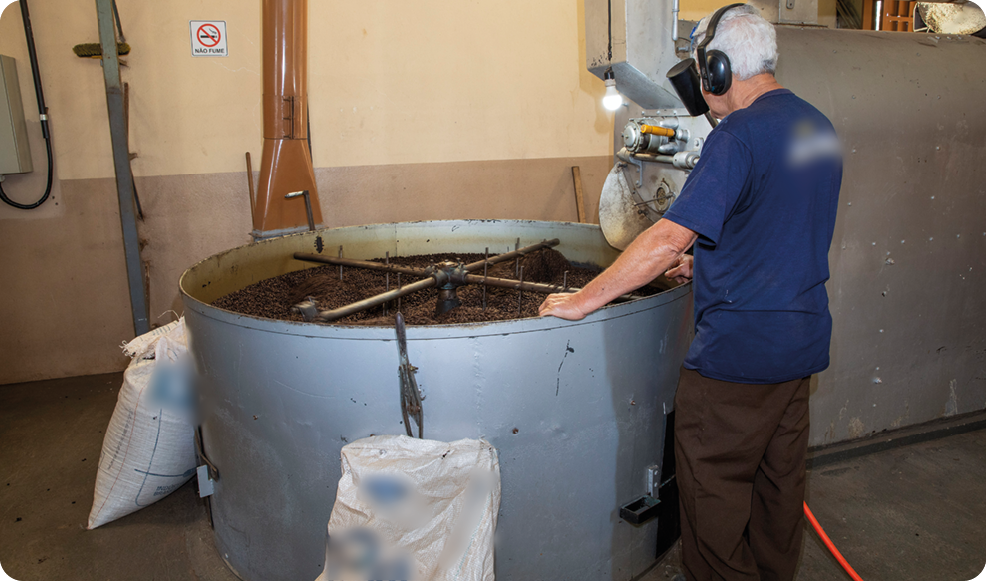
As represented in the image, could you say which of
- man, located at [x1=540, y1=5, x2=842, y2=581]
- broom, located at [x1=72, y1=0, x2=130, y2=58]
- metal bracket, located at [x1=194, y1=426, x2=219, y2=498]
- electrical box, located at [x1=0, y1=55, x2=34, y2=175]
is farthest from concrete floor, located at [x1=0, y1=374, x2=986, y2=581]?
broom, located at [x1=72, y1=0, x2=130, y2=58]

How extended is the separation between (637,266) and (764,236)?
241mm

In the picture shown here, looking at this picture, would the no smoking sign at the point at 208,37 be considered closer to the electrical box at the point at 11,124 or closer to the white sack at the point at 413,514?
the electrical box at the point at 11,124

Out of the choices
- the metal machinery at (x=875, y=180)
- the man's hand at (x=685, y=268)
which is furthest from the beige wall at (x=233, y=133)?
the man's hand at (x=685, y=268)

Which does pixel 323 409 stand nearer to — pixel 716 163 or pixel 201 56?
pixel 716 163

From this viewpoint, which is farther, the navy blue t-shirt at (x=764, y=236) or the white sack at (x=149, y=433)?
the white sack at (x=149, y=433)

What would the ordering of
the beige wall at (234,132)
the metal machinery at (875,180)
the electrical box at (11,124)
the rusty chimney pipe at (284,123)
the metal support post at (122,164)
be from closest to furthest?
the metal machinery at (875,180), the rusty chimney pipe at (284,123), the electrical box at (11,124), the metal support post at (122,164), the beige wall at (234,132)

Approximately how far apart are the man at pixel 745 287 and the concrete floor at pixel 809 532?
0.47m

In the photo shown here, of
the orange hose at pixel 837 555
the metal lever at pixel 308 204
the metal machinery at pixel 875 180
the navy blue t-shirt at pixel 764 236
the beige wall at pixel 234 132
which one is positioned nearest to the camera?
the navy blue t-shirt at pixel 764 236

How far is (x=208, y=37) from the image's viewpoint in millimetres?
3014

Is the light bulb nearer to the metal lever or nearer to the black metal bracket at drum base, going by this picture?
the black metal bracket at drum base

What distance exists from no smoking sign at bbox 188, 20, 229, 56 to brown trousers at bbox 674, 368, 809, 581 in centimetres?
272

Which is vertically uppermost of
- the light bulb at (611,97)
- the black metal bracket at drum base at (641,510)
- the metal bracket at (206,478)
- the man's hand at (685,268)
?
the light bulb at (611,97)

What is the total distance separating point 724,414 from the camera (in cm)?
132

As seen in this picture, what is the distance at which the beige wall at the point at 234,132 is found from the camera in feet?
9.70
